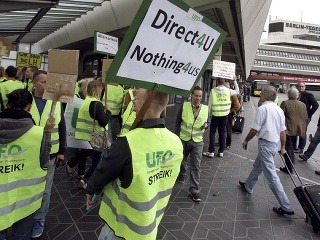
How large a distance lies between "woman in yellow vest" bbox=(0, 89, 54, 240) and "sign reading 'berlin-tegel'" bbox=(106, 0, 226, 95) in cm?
108

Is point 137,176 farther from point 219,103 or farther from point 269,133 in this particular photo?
point 219,103

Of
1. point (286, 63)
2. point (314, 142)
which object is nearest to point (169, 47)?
point (314, 142)

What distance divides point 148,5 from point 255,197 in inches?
162

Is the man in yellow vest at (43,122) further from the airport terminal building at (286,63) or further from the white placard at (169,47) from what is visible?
the airport terminal building at (286,63)

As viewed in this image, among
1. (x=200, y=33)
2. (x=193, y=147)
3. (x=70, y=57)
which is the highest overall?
(x=200, y=33)

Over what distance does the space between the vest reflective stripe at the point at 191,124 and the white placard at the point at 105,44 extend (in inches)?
66.2

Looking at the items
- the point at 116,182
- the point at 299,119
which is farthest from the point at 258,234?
the point at 299,119

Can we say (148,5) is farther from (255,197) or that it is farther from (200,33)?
(255,197)

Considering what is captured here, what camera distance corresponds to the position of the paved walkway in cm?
339

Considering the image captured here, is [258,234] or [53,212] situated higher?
[258,234]

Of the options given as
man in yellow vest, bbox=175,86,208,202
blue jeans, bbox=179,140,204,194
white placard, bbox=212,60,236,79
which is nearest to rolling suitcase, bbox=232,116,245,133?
white placard, bbox=212,60,236,79

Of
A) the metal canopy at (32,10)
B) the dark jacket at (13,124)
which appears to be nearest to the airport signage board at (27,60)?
the metal canopy at (32,10)

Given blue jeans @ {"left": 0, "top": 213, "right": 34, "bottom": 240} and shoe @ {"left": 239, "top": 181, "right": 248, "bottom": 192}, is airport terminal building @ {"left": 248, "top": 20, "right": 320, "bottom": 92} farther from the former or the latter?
blue jeans @ {"left": 0, "top": 213, "right": 34, "bottom": 240}

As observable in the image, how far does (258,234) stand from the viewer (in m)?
3.51
